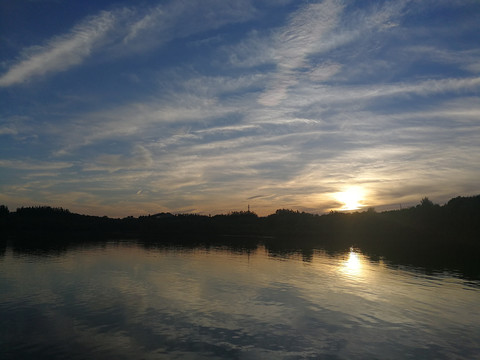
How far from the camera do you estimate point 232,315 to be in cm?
2627

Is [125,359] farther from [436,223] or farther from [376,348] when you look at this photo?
[436,223]

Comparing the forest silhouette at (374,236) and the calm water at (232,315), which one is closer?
the calm water at (232,315)

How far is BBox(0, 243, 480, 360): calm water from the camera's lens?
1944 centimetres

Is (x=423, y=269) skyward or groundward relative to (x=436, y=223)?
groundward

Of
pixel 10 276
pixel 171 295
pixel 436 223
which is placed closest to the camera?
pixel 171 295

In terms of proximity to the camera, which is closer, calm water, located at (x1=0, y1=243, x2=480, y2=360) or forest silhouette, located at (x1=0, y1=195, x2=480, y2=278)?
calm water, located at (x1=0, y1=243, x2=480, y2=360)

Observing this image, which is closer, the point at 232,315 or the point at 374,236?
the point at 232,315

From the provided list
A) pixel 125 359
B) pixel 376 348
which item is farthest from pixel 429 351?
pixel 125 359

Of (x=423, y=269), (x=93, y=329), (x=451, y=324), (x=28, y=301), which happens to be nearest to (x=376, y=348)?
(x=451, y=324)

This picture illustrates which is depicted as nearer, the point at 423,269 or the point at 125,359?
the point at 125,359

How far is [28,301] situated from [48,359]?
14332 mm

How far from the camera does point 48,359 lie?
17.1m

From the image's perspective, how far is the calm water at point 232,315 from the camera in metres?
19.4

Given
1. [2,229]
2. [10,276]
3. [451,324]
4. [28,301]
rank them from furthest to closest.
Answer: [2,229]
[10,276]
[28,301]
[451,324]
